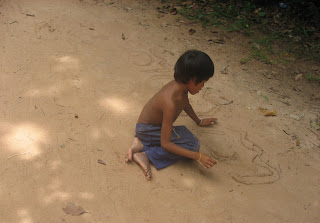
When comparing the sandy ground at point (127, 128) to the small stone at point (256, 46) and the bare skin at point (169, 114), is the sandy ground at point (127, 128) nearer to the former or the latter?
the bare skin at point (169, 114)

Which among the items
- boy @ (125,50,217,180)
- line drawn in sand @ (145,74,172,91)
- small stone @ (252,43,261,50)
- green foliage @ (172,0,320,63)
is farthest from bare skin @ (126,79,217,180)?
small stone @ (252,43,261,50)

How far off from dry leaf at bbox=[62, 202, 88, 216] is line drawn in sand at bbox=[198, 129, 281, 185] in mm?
1212

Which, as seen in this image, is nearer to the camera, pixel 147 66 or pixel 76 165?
pixel 76 165

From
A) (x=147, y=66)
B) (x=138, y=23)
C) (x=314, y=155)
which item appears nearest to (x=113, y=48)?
(x=147, y=66)

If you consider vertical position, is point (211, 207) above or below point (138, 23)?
below

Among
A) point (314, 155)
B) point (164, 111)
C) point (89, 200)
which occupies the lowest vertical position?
point (89, 200)

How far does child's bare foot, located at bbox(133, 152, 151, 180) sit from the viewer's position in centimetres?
234

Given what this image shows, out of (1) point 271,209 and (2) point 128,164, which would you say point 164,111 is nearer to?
(2) point 128,164

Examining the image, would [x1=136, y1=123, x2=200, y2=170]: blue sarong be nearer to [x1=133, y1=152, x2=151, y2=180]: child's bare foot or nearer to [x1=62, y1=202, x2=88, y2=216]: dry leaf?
[x1=133, y1=152, x2=151, y2=180]: child's bare foot

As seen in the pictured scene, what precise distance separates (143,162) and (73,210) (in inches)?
24.9

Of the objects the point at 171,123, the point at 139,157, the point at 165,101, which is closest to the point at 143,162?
the point at 139,157

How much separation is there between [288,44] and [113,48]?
2.60 metres

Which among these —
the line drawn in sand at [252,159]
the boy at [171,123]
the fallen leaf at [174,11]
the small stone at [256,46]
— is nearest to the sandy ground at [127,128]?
the line drawn in sand at [252,159]

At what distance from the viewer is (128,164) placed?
8.00 ft
